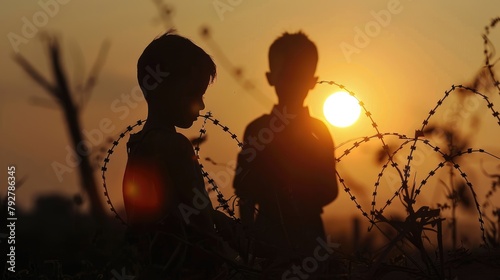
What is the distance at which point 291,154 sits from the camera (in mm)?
6559

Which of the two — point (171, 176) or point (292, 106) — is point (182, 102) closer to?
point (171, 176)

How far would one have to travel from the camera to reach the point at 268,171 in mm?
5527

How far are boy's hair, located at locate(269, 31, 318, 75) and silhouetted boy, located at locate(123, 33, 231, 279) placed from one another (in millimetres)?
2635

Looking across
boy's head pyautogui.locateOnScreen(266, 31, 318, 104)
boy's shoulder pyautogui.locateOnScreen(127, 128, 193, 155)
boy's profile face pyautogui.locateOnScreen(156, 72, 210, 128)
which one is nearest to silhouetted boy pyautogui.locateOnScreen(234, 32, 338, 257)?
boy's head pyautogui.locateOnScreen(266, 31, 318, 104)

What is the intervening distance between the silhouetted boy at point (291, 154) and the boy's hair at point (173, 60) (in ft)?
3.11

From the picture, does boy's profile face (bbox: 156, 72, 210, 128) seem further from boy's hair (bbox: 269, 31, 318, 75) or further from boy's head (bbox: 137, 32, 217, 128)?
boy's hair (bbox: 269, 31, 318, 75)

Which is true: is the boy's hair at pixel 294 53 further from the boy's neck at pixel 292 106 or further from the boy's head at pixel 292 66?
the boy's neck at pixel 292 106

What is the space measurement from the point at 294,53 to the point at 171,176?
3.35m

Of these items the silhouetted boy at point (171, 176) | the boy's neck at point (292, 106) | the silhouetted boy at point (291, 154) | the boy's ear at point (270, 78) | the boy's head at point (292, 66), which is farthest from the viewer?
the boy's ear at point (270, 78)

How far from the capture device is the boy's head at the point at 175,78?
448 centimetres

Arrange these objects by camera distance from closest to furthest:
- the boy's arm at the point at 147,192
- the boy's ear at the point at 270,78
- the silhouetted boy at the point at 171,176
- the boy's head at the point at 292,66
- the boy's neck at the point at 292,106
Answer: the silhouetted boy at the point at 171,176 → the boy's arm at the point at 147,192 → the boy's neck at the point at 292,106 → the boy's head at the point at 292,66 → the boy's ear at the point at 270,78

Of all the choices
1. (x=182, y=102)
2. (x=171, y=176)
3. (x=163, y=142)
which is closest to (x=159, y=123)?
(x=182, y=102)

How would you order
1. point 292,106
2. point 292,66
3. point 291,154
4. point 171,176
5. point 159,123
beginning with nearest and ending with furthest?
point 171,176
point 159,123
point 291,154
point 292,106
point 292,66

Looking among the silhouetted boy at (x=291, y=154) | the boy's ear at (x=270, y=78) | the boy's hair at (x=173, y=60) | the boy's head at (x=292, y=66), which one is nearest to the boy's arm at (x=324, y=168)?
the silhouetted boy at (x=291, y=154)
